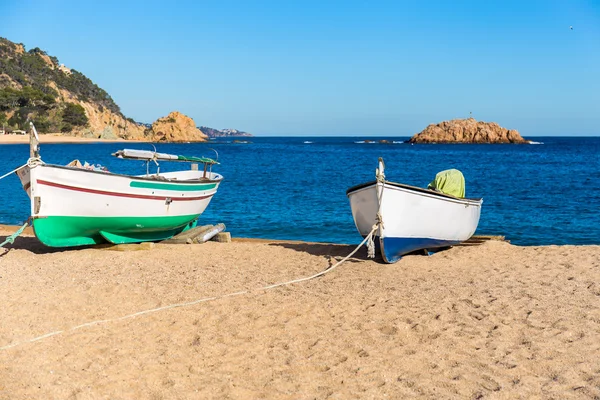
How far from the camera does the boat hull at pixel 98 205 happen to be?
36.4ft

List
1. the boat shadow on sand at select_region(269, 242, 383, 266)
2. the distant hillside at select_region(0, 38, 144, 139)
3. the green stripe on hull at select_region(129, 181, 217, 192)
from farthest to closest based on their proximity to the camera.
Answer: the distant hillside at select_region(0, 38, 144, 139) → the green stripe on hull at select_region(129, 181, 217, 192) → the boat shadow on sand at select_region(269, 242, 383, 266)

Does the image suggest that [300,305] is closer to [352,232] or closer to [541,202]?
[352,232]

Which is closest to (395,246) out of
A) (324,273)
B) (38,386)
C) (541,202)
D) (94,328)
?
(324,273)

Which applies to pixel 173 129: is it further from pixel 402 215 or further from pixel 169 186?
pixel 402 215

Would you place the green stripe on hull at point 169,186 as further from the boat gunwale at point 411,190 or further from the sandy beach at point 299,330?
the boat gunwale at point 411,190

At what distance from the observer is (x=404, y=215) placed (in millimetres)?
10656

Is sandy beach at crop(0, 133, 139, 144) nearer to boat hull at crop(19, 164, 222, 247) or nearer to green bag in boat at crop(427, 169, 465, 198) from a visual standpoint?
boat hull at crop(19, 164, 222, 247)

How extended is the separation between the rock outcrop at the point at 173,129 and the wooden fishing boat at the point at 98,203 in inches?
4725

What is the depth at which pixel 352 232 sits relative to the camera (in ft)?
59.2

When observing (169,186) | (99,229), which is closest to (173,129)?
(169,186)

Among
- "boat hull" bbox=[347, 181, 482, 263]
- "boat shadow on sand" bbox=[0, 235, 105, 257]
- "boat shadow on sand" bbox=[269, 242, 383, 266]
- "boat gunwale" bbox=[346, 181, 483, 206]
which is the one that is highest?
"boat gunwale" bbox=[346, 181, 483, 206]

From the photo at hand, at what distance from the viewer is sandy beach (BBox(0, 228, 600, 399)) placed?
5.43 metres

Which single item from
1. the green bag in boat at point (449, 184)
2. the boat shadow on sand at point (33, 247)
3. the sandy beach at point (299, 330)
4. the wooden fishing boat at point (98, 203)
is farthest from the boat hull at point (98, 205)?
the green bag in boat at point (449, 184)

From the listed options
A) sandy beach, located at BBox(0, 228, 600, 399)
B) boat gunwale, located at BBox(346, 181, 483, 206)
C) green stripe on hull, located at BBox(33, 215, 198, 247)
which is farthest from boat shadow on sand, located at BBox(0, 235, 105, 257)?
boat gunwale, located at BBox(346, 181, 483, 206)
